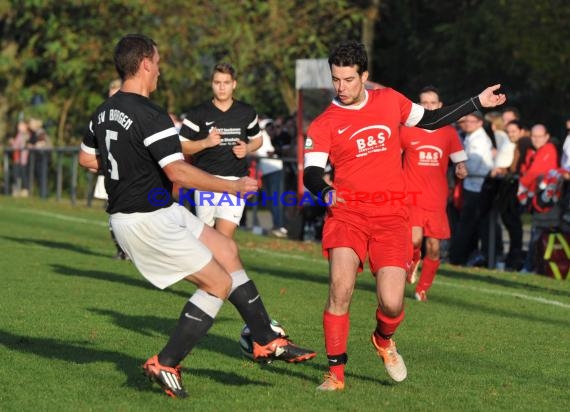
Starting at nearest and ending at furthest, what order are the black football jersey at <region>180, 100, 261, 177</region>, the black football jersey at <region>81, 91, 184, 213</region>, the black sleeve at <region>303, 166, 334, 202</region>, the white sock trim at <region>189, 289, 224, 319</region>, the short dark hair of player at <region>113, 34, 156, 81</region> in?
the black football jersey at <region>81, 91, 184, 213</region>, the short dark hair of player at <region>113, 34, 156, 81</region>, the white sock trim at <region>189, 289, 224, 319</region>, the black sleeve at <region>303, 166, 334, 202</region>, the black football jersey at <region>180, 100, 261, 177</region>

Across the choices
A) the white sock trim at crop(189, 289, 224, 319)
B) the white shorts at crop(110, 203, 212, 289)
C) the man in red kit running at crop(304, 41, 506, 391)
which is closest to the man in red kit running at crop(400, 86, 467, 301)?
the man in red kit running at crop(304, 41, 506, 391)

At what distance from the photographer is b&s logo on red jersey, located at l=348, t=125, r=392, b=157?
834cm

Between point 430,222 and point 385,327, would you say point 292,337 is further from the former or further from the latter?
point 430,222

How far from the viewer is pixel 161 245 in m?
7.58

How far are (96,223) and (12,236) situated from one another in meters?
3.72

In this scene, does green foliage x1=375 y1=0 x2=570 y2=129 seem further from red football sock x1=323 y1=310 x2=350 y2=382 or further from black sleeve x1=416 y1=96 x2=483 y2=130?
red football sock x1=323 y1=310 x2=350 y2=382

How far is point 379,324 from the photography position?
838 cm

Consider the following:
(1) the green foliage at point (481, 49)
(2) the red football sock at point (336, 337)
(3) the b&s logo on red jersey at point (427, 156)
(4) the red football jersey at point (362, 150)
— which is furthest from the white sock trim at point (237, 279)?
(1) the green foliage at point (481, 49)

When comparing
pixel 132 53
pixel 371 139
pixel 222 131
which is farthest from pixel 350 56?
pixel 222 131

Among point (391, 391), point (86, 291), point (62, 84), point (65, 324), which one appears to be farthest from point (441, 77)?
point (391, 391)

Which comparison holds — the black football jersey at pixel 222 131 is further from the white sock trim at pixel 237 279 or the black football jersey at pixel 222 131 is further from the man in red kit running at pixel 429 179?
the white sock trim at pixel 237 279

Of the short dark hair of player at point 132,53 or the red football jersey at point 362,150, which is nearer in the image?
the short dark hair of player at point 132,53

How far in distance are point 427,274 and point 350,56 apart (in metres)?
5.39

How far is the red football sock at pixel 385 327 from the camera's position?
8.30 metres
